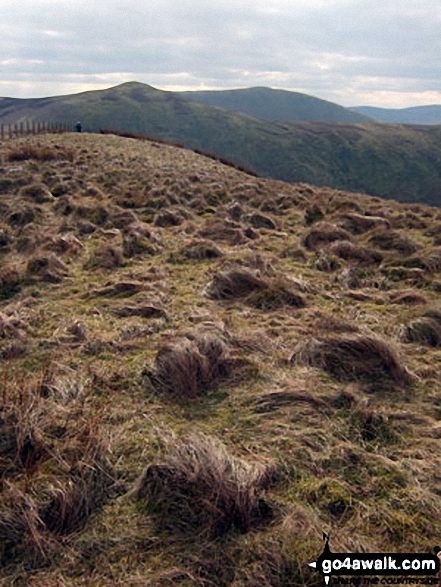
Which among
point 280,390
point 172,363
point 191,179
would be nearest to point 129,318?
point 172,363

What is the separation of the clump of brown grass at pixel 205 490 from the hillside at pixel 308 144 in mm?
122656

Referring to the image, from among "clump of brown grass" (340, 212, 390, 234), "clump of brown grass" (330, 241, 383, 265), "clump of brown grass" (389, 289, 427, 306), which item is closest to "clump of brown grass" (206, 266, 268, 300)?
"clump of brown grass" (389, 289, 427, 306)

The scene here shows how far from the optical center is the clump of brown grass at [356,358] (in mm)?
5117

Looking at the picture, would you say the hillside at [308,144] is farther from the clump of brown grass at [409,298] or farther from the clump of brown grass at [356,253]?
the clump of brown grass at [409,298]

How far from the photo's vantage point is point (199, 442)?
357cm

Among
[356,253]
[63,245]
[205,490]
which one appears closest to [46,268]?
[63,245]

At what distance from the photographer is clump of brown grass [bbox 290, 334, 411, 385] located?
5117 millimetres

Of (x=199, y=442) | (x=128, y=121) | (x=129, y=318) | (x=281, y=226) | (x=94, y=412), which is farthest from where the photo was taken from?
(x=128, y=121)

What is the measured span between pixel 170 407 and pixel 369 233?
9.26 meters

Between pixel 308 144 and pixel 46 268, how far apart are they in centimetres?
15614

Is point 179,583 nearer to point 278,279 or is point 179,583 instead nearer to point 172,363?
point 172,363

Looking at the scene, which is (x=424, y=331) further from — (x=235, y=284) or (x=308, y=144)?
(x=308, y=144)

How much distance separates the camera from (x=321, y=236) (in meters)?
11.5

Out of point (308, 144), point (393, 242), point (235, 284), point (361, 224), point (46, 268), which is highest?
point (308, 144)
